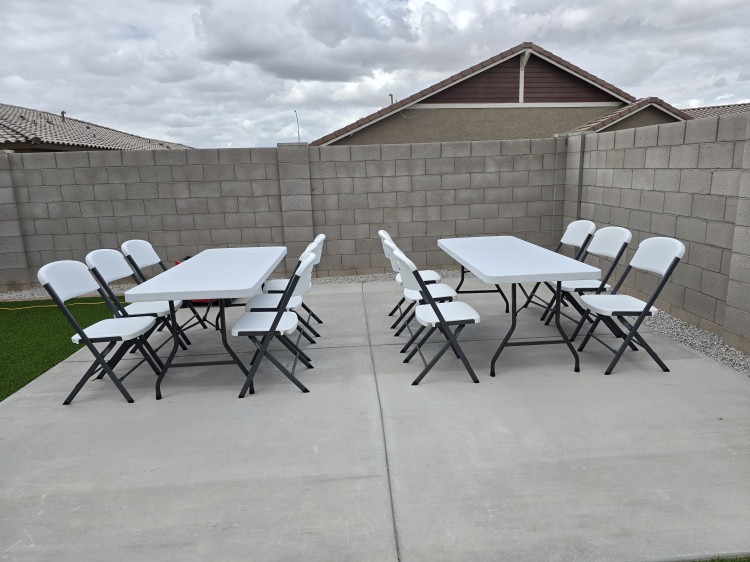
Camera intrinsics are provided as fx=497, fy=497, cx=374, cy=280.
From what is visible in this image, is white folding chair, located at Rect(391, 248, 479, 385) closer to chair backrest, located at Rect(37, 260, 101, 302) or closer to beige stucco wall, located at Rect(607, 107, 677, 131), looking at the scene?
chair backrest, located at Rect(37, 260, 101, 302)

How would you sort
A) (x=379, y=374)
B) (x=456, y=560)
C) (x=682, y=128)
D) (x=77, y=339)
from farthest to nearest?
(x=682, y=128) < (x=379, y=374) < (x=77, y=339) < (x=456, y=560)

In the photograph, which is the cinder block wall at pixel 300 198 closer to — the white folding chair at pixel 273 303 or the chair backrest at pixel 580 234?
the chair backrest at pixel 580 234

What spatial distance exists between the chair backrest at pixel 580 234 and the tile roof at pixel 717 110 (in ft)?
31.3

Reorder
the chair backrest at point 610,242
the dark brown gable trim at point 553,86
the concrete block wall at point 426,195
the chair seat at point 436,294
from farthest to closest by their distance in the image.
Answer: the dark brown gable trim at point 553,86 → the concrete block wall at point 426,195 → the chair backrest at point 610,242 → the chair seat at point 436,294

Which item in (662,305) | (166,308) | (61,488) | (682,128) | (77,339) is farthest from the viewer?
(662,305)

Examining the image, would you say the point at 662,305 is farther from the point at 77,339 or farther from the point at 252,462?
the point at 77,339

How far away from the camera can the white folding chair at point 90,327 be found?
2.96 meters

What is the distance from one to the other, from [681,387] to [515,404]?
3.46 feet

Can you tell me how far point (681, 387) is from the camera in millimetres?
2984

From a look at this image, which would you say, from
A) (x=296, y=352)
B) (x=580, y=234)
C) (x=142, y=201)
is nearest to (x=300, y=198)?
(x=142, y=201)

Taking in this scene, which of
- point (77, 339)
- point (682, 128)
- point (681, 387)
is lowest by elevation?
point (681, 387)

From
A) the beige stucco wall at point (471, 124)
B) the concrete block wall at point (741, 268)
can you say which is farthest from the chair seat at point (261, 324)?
the beige stucco wall at point (471, 124)

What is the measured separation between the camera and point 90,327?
10.4 ft

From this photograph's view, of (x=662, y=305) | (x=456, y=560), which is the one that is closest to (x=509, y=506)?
(x=456, y=560)
